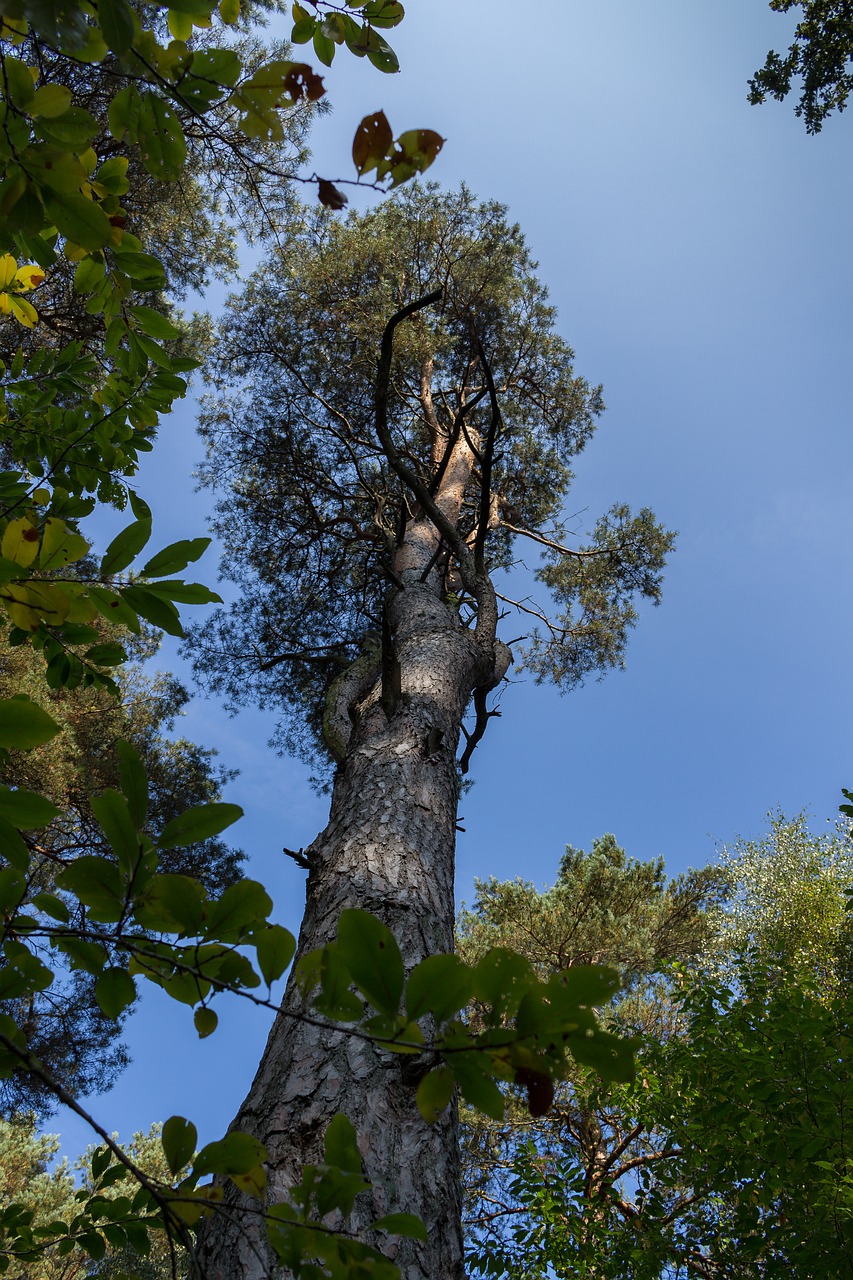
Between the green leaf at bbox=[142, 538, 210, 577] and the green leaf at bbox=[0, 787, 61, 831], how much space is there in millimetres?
279

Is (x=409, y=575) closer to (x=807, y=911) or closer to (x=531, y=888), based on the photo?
(x=531, y=888)

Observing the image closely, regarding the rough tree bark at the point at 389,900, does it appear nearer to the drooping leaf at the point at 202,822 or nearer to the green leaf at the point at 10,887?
the drooping leaf at the point at 202,822

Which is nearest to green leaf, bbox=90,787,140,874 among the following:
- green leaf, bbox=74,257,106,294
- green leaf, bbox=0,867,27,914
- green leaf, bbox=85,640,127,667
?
green leaf, bbox=0,867,27,914

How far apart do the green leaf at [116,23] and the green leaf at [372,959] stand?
2.90 ft

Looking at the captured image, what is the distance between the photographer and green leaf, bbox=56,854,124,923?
0.66 metres

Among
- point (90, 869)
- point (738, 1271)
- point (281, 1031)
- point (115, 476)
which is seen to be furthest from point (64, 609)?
point (738, 1271)

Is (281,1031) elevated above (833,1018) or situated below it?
below

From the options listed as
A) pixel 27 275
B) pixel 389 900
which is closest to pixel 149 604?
pixel 27 275

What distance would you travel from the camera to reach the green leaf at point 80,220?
2.61 ft

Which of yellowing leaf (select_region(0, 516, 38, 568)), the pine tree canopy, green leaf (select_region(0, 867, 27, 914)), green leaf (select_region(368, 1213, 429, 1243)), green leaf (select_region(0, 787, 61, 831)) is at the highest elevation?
the pine tree canopy

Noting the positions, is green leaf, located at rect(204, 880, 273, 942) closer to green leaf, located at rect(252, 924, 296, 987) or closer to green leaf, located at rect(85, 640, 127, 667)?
green leaf, located at rect(252, 924, 296, 987)

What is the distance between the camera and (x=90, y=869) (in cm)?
67

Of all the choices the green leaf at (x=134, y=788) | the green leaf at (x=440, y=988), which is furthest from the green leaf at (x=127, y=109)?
the green leaf at (x=440, y=988)

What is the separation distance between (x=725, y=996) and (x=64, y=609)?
161 inches
